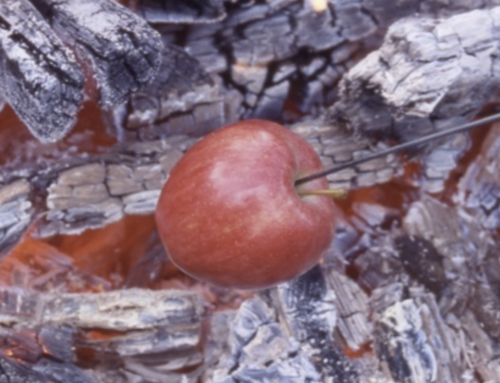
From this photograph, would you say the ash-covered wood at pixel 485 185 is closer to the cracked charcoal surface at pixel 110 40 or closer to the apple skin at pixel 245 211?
the apple skin at pixel 245 211

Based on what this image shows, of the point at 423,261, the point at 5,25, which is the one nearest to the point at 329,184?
the point at 423,261

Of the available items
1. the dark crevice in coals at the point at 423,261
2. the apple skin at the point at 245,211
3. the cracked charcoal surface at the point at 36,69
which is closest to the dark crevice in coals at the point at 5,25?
the cracked charcoal surface at the point at 36,69

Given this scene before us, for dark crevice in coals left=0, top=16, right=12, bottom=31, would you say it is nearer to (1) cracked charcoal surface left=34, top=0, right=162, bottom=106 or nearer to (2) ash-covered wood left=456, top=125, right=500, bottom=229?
(1) cracked charcoal surface left=34, top=0, right=162, bottom=106

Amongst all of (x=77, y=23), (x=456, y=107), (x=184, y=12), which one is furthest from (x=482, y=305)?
(x=77, y=23)

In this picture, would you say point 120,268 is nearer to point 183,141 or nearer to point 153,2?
point 183,141

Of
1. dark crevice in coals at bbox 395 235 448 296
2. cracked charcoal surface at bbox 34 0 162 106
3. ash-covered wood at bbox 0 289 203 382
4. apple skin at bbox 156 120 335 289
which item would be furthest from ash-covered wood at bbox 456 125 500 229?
cracked charcoal surface at bbox 34 0 162 106

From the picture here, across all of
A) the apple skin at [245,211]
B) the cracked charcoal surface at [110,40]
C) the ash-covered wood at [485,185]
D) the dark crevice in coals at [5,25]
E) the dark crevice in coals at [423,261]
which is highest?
the dark crevice in coals at [5,25]

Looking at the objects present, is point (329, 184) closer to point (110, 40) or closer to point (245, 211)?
point (245, 211)
